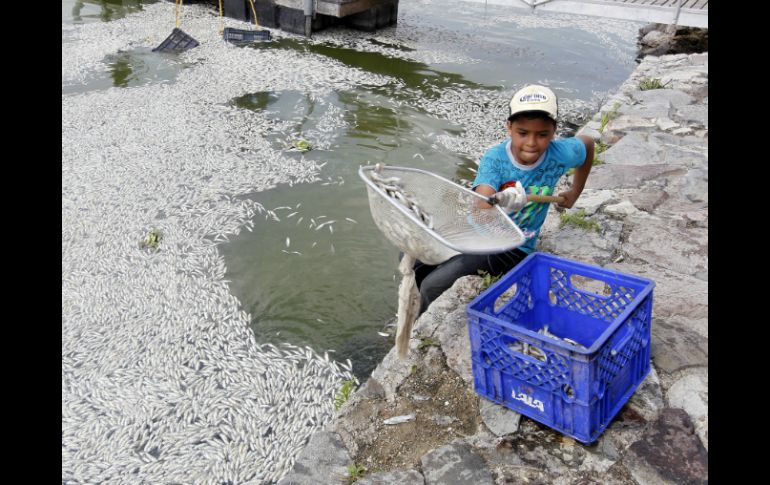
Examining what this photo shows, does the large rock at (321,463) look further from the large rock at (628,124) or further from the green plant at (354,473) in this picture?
the large rock at (628,124)

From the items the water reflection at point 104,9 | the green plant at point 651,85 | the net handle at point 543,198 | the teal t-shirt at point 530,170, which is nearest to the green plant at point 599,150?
the green plant at point 651,85

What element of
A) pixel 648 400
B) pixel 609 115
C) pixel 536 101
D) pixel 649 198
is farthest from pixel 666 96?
pixel 648 400

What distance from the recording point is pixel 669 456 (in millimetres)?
2658

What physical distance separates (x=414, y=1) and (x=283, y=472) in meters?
14.0

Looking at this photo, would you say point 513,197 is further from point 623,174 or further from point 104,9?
point 104,9

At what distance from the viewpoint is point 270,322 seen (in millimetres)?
4586

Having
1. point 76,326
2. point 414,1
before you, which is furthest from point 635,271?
point 414,1

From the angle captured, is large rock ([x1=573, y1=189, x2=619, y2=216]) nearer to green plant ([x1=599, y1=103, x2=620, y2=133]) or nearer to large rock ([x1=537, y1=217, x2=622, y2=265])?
large rock ([x1=537, y1=217, x2=622, y2=265])

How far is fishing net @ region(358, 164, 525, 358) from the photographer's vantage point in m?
2.54

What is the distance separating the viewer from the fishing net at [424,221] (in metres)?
2.54

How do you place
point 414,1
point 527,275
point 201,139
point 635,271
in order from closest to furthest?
point 527,275 → point 635,271 → point 201,139 → point 414,1

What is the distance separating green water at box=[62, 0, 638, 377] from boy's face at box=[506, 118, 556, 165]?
72.9 inches

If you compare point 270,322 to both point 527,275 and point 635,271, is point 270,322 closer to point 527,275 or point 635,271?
point 527,275

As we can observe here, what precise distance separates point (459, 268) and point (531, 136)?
91cm
